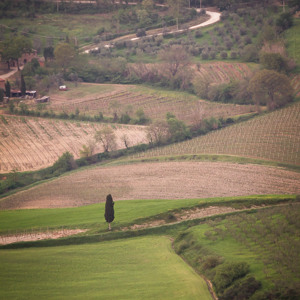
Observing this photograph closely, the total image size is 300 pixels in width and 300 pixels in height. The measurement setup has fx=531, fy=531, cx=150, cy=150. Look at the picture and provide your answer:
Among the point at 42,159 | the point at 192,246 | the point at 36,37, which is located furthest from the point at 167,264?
the point at 36,37

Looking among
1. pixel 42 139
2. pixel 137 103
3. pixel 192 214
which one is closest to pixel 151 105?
pixel 137 103

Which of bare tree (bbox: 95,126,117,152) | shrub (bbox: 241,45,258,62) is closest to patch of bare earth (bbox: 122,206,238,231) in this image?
bare tree (bbox: 95,126,117,152)

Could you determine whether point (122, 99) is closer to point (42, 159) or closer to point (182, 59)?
point (182, 59)

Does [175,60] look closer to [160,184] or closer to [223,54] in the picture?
[223,54]

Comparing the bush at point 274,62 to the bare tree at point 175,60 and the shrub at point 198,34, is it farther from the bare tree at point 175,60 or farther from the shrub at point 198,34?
the shrub at point 198,34

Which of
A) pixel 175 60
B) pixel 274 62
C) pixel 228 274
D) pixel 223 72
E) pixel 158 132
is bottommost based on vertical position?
pixel 158 132

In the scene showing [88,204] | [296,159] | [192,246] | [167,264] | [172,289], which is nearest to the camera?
[172,289]

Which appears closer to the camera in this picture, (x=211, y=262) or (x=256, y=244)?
(x=211, y=262)
